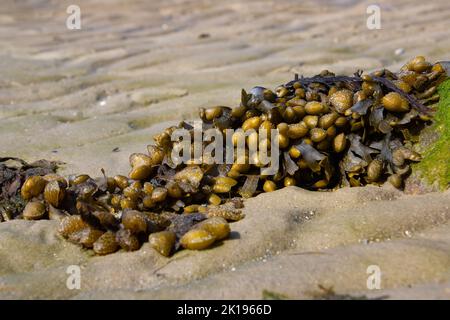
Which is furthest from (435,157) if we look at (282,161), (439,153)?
(282,161)

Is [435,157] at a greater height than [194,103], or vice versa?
[194,103]

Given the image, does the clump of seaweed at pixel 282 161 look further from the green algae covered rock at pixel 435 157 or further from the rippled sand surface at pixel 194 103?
the rippled sand surface at pixel 194 103

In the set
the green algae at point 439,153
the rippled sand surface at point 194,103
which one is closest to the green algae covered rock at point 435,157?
the green algae at point 439,153

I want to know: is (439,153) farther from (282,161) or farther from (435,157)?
(282,161)

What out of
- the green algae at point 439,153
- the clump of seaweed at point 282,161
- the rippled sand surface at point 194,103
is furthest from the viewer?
the clump of seaweed at point 282,161

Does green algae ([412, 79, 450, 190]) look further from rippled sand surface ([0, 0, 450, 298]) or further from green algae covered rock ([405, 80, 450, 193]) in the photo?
rippled sand surface ([0, 0, 450, 298])

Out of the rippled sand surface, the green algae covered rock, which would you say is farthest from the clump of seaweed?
the rippled sand surface
